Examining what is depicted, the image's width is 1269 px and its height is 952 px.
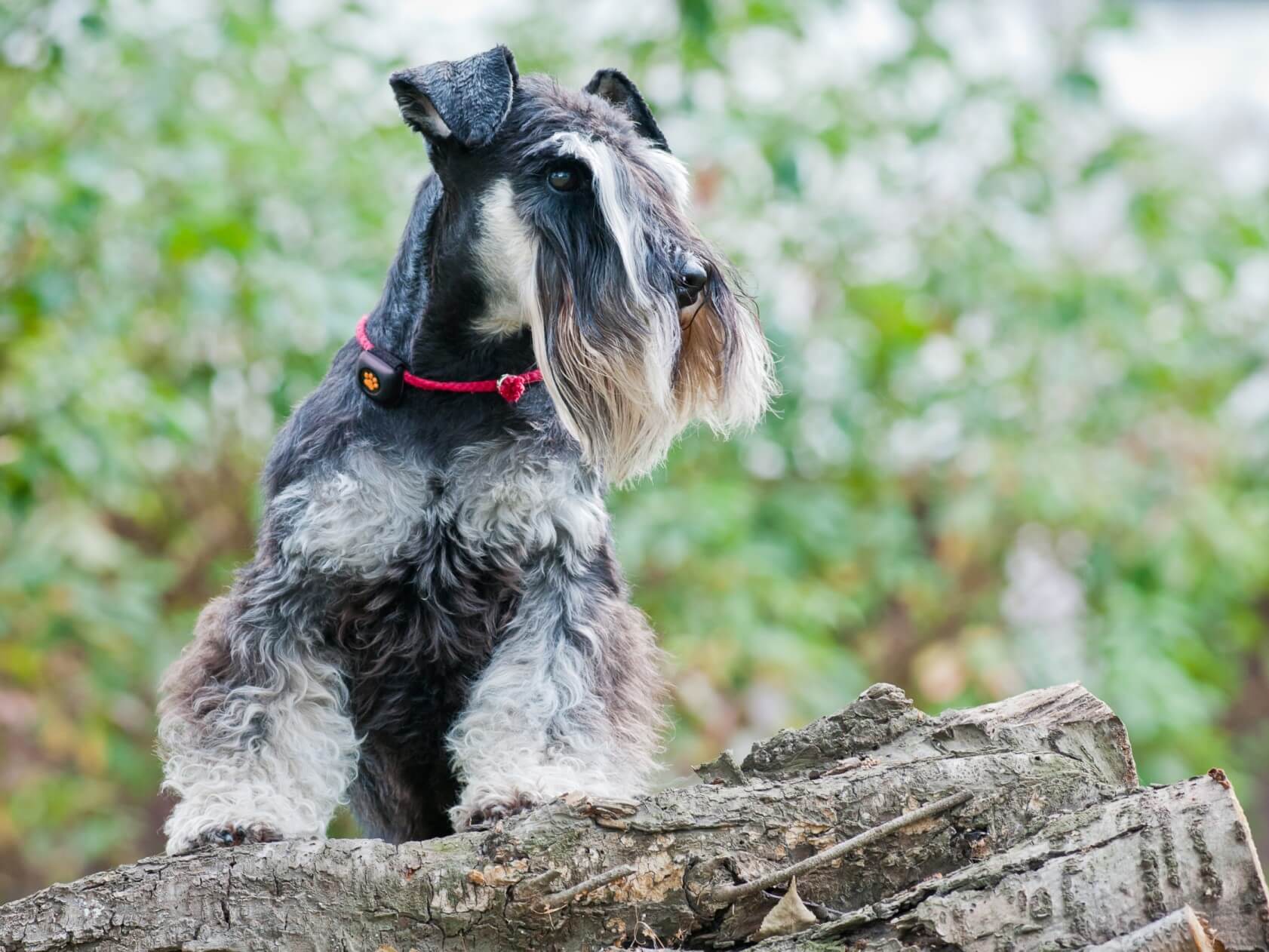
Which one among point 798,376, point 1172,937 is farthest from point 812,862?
point 798,376

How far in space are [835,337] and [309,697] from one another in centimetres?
471

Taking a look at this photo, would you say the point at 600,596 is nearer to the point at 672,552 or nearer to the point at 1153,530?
the point at 672,552

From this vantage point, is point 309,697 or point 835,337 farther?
point 835,337

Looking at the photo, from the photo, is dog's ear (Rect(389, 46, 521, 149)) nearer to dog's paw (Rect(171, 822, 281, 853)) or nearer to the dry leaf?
dog's paw (Rect(171, 822, 281, 853))

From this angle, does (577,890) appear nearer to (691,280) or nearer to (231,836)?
(231,836)

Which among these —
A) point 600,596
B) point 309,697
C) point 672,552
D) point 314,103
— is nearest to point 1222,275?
point 672,552

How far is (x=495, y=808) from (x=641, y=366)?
3.88 ft

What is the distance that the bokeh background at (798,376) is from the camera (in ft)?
21.8

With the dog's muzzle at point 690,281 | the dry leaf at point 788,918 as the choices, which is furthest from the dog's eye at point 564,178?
the dry leaf at point 788,918

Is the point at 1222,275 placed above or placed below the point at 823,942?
above

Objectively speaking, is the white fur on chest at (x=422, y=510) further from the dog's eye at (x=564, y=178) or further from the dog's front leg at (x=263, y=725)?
the dog's eye at (x=564, y=178)

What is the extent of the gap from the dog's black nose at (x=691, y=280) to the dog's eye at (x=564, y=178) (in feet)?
1.14

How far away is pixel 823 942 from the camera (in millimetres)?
2832

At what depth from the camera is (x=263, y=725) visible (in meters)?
3.65
